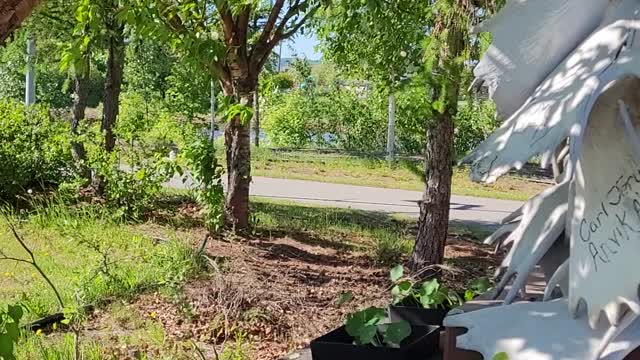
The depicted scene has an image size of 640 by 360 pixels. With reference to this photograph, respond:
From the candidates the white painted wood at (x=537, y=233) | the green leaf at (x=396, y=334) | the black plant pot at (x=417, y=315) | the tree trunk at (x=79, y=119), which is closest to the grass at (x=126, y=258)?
the tree trunk at (x=79, y=119)

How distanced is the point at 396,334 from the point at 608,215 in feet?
4.48

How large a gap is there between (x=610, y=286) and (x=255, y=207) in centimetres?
1115

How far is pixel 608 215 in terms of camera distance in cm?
282

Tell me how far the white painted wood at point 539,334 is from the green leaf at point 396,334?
63 cm

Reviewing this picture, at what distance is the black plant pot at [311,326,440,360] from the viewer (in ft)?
12.5

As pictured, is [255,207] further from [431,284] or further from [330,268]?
[431,284]

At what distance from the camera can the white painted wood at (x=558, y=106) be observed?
107 inches

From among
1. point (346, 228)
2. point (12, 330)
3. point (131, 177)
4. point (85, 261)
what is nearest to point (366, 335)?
point (12, 330)

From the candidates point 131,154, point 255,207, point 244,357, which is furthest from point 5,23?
point 255,207

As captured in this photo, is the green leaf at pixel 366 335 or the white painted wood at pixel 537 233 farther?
the green leaf at pixel 366 335

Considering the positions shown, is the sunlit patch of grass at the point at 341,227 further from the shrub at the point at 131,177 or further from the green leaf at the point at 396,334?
the green leaf at the point at 396,334

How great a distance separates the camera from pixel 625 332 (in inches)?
110

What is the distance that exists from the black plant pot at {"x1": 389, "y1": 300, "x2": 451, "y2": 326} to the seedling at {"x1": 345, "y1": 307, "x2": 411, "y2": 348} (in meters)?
0.43

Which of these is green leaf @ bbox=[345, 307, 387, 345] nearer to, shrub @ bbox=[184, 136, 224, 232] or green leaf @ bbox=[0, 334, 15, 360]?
green leaf @ bbox=[0, 334, 15, 360]
